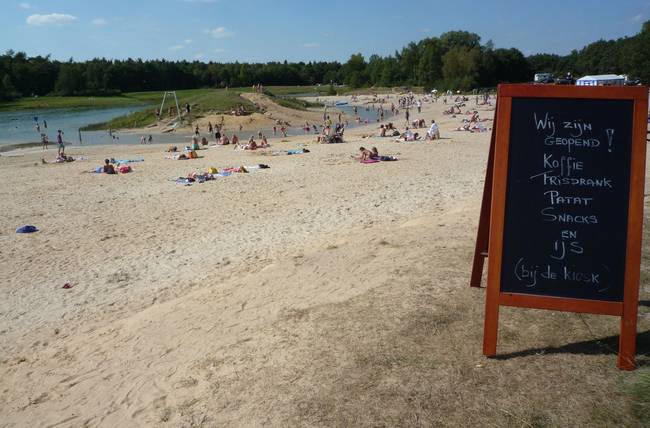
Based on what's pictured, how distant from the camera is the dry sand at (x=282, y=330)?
369cm

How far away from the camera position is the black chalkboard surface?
3.82 meters

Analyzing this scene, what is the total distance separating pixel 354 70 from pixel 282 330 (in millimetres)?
157177

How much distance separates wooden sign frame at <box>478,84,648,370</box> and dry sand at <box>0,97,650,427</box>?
0.34m

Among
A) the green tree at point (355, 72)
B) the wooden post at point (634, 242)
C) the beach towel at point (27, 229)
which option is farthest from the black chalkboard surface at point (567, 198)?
the green tree at point (355, 72)

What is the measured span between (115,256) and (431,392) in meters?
7.65

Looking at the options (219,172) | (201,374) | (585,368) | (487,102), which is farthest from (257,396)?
(487,102)

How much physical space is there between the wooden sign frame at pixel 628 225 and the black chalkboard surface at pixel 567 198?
40mm

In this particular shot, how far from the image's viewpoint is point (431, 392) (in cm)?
370

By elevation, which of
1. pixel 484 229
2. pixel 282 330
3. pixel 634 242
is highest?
pixel 634 242

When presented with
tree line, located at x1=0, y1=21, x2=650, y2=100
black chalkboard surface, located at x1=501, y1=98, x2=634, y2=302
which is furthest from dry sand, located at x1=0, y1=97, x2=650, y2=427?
tree line, located at x1=0, y1=21, x2=650, y2=100

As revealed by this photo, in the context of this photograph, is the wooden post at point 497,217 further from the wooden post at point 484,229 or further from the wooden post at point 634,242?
the wooden post at point 634,242

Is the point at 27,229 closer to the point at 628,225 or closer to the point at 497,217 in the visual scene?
the point at 497,217

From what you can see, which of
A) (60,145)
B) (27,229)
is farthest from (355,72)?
(27,229)

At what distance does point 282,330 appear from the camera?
4996mm
